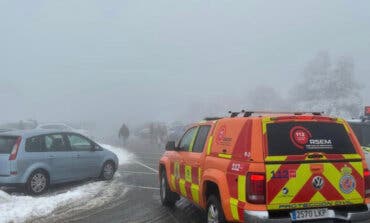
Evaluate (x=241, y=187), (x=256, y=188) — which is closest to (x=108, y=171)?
(x=241, y=187)

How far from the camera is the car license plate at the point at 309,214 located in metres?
6.31

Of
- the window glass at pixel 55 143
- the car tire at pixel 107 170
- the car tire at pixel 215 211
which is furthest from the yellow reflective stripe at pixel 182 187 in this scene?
the car tire at pixel 107 170

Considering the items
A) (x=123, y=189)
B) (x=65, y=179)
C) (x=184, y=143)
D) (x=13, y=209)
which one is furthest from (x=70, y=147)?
(x=184, y=143)

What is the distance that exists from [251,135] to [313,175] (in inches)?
35.2

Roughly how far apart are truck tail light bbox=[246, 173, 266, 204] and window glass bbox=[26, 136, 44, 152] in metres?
7.15

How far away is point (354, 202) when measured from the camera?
661 cm

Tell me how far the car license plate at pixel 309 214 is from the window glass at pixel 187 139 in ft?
9.71

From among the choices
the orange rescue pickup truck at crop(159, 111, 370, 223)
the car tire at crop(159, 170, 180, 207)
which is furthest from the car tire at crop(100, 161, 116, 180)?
the orange rescue pickup truck at crop(159, 111, 370, 223)

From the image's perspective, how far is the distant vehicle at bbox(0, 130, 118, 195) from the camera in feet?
38.1

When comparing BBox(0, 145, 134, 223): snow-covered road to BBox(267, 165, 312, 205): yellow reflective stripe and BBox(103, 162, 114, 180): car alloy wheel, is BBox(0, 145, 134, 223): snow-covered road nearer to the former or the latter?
BBox(103, 162, 114, 180): car alloy wheel

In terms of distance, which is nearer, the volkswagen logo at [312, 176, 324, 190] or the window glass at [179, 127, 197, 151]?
the volkswagen logo at [312, 176, 324, 190]

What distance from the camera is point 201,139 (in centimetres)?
838

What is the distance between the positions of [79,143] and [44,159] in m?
1.61

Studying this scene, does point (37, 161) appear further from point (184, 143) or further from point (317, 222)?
point (317, 222)
